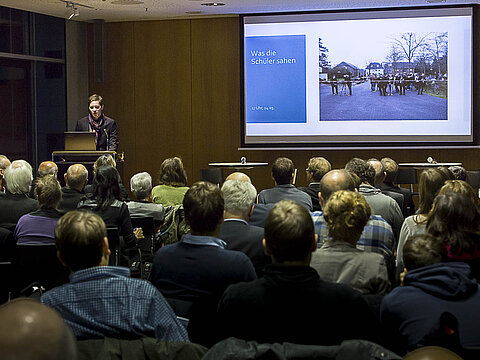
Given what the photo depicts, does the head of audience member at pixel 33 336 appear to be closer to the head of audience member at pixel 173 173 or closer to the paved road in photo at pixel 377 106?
the head of audience member at pixel 173 173

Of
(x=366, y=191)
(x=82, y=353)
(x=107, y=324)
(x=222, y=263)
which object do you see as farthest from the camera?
Result: (x=366, y=191)

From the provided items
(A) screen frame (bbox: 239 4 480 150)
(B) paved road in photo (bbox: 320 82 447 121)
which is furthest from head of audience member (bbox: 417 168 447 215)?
(B) paved road in photo (bbox: 320 82 447 121)

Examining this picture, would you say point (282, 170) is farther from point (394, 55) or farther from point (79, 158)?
point (394, 55)

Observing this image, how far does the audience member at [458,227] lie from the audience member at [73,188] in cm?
298

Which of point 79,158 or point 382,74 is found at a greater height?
point 382,74

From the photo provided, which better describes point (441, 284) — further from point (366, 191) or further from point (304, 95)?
point (304, 95)

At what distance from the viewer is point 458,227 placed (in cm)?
298

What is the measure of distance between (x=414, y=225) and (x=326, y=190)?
60 centimetres

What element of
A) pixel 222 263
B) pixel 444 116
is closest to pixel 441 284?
pixel 222 263

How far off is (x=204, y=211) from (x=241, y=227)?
1.68 feet

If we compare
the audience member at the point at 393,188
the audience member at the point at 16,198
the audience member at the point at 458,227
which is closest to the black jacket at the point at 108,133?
the audience member at the point at 16,198

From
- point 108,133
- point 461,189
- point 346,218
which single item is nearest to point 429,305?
point 346,218

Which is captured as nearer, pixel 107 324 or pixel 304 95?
pixel 107 324

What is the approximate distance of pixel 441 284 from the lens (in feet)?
7.16
